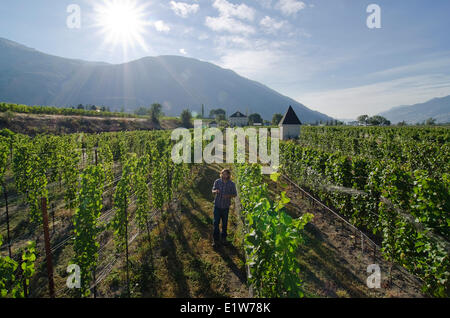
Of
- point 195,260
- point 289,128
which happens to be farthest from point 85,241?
point 289,128

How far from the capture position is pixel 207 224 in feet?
25.6

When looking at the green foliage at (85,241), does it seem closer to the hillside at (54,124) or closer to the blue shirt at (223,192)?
the blue shirt at (223,192)

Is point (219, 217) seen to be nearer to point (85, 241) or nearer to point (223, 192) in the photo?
point (223, 192)

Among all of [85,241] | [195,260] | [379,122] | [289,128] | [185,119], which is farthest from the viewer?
[379,122]

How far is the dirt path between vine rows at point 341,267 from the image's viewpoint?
15.7 feet

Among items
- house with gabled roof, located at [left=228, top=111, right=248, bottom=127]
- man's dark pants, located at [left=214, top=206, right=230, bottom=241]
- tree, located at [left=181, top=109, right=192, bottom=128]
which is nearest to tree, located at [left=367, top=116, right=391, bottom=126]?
house with gabled roof, located at [left=228, top=111, right=248, bottom=127]

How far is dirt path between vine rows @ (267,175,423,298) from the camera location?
15.7 ft

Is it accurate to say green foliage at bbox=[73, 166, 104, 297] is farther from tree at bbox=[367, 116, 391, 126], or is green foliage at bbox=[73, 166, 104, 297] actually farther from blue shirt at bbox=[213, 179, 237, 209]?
tree at bbox=[367, 116, 391, 126]

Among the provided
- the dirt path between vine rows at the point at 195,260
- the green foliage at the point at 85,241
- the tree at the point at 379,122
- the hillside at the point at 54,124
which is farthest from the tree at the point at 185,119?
the tree at the point at 379,122

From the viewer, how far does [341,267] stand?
218 inches

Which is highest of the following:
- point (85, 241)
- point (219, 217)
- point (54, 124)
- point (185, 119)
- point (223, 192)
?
point (185, 119)

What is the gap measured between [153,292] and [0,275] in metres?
2.66
